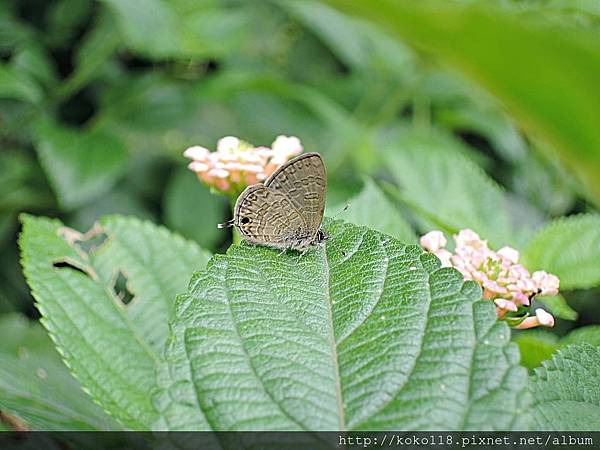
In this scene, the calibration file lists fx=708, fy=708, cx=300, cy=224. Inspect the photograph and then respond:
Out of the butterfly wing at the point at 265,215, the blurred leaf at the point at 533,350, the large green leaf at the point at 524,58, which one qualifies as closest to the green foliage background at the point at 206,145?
the blurred leaf at the point at 533,350

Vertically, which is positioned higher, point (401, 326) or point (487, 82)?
point (487, 82)

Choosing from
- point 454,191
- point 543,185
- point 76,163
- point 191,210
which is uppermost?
point 454,191

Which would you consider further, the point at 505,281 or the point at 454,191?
the point at 454,191

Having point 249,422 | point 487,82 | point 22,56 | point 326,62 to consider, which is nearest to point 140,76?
point 22,56

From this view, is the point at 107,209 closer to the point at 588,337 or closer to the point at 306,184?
the point at 306,184

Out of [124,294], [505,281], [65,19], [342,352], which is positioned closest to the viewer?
[342,352]

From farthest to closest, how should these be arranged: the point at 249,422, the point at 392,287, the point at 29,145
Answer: the point at 29,145 → the point at 392,287 → the point at 249,422

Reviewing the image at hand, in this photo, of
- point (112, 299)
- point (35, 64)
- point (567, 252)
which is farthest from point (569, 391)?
point (35, 64)

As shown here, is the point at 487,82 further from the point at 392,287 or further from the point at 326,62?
the point at 326,62
